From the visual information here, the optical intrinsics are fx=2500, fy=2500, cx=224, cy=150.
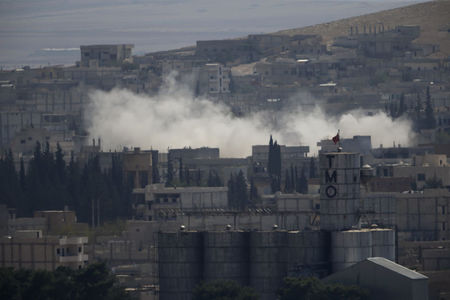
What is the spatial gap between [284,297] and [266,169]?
90.1m

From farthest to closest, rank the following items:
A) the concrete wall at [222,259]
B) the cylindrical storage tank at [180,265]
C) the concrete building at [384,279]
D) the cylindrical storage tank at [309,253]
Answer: the cylindrical storage tank at [180,265], the concrete wall at [222,259], the cylindrical storage tank at [309,253], the concrete building at [384,279]

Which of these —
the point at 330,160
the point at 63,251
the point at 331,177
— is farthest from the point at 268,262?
the point at 63,251

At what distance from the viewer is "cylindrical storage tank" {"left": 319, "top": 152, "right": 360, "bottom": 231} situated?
90188 millimetres

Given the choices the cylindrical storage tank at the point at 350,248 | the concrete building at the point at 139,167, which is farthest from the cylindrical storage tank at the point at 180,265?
Answer: the concrete building at the point at 139,167

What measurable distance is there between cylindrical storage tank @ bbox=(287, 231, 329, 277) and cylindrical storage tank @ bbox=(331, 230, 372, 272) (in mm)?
498

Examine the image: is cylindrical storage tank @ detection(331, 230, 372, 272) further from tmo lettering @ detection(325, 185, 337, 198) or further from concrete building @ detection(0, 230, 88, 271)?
concrete building @ detection(0, 230, 88, 271)

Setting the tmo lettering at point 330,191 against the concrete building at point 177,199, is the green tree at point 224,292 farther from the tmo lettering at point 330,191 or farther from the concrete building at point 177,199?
the concrete building at point 177,199

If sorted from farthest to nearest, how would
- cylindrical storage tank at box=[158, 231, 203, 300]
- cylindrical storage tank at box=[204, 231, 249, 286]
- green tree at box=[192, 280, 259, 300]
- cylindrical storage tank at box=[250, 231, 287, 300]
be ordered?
cylindrical storage tank at box=[204, 231, 249, 286], cylindrical storage tank at box=[158, 231, 203, 300], cylindrical storage tank at box=[250, 231, 287, 300], green tree at box=[192, 280, 259, 300]

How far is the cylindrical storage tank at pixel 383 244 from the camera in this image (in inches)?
3531

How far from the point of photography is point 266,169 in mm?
177625

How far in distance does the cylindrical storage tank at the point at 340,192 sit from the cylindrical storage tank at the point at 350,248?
0.89 metres

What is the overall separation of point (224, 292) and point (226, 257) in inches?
163

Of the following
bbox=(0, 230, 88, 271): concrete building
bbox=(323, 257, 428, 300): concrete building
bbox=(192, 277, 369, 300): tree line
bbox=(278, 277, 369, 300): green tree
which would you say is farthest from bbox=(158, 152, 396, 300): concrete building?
bbox=(0, 230, 88, 271): concrete building

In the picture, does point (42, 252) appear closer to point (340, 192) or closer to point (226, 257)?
point (226, 257)
